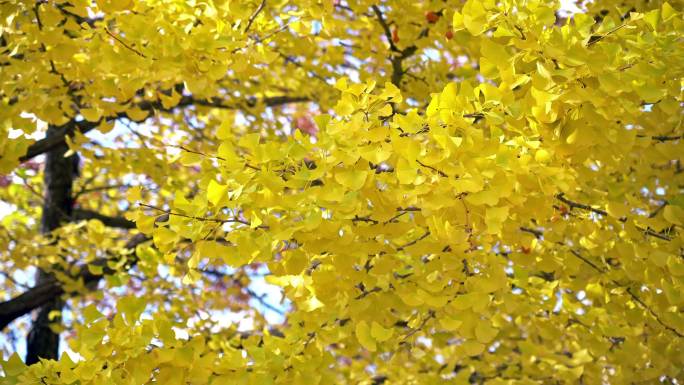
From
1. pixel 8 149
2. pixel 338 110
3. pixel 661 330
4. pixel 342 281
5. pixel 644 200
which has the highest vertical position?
pixel 8 149

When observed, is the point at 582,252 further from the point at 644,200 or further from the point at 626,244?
the point at 644,200

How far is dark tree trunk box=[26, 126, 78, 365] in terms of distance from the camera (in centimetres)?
484

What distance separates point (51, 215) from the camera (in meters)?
5.43

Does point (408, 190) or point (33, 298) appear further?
point (33, 298)

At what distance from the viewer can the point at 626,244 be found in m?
2.32

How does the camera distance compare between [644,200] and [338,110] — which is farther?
[644,200]

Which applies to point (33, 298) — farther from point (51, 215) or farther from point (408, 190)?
point (408, 190)

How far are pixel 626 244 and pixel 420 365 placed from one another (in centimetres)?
213

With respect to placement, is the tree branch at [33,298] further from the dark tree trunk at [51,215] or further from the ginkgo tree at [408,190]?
the ginkgo tree at [408,190]

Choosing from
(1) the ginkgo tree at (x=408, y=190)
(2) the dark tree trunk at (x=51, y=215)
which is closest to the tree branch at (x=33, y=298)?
(2) the dark tree trunk at (x=51, y=215)

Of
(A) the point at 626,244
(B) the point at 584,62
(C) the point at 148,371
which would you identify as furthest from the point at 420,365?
(B) the point at 584,62

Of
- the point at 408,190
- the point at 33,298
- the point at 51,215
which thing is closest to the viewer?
the point at 408,190

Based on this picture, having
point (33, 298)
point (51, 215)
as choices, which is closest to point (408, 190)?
point (33, 298)

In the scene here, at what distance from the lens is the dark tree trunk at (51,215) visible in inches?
191
